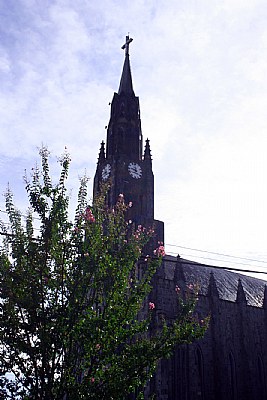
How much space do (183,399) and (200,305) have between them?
6.77m

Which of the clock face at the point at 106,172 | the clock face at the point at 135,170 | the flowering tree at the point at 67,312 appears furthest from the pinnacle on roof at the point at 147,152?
the flowering tree at the point at 67,312

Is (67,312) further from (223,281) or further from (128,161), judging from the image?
(223,281)

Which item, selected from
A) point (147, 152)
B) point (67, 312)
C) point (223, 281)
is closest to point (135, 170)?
point (147, 152)

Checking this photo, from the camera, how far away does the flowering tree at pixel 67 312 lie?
8.62 m

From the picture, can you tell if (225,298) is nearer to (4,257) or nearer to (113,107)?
(113,107)

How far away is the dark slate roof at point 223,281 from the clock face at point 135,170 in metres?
7.47

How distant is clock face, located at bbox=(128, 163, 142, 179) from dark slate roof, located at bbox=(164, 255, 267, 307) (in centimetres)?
747

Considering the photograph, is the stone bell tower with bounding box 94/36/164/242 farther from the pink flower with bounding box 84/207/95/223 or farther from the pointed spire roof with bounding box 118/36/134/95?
the pink flower with bounding box 84/207/95/223

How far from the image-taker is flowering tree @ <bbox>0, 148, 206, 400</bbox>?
28.3 feet

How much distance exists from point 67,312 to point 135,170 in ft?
96.9

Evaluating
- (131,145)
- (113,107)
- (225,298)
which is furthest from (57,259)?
(113,107)

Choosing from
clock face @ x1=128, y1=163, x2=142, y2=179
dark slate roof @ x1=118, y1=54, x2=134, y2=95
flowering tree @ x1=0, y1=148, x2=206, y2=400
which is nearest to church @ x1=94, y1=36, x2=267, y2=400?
clock face @ x1=128, y1=163, x2=142, y2=179

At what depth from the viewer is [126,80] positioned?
44500 mm

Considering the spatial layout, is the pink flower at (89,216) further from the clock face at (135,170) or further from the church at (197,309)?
the clock face at (135,170)
